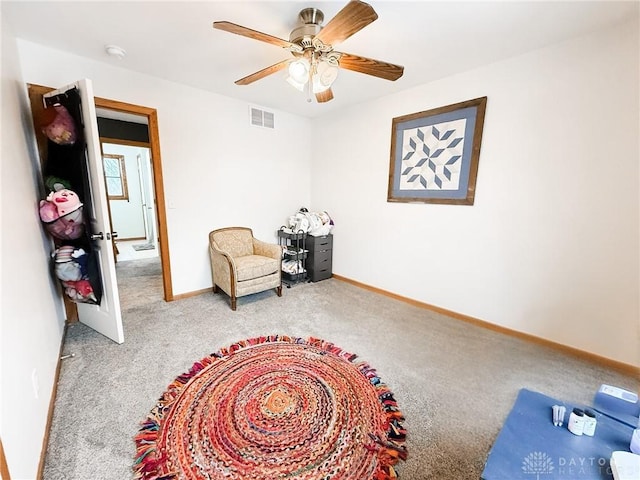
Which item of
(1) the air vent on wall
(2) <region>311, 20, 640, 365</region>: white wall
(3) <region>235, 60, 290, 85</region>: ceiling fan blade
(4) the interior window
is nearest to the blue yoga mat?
(2) <region>311, 20, 640, 365</region>: white wall

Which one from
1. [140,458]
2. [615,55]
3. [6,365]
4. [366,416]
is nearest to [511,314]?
[366,416]

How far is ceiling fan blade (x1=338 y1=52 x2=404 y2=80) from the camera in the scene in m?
1.81

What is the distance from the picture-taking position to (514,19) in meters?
1.78

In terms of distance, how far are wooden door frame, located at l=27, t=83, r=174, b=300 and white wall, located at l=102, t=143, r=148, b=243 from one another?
4.26m

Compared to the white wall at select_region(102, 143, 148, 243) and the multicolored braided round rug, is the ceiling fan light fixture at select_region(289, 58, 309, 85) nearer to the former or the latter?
the multicolored braided round rug

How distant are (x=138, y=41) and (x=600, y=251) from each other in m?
3.92

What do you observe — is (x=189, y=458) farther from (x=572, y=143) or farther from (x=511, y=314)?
(x=572, y=143)

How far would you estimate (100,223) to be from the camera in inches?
83.0

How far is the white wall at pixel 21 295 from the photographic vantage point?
1.08 meters

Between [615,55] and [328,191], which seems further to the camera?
[328,191]

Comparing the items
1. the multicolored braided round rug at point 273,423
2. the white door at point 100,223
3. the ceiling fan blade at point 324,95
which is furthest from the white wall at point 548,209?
the white door at point 100,223

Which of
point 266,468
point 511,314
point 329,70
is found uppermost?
point 329,70

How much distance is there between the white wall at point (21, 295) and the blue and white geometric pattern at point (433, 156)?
3.16 metres

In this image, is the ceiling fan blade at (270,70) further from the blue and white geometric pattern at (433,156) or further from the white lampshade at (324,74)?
the blue and white geometric pattern at (433,156)
